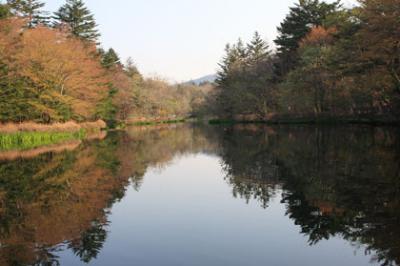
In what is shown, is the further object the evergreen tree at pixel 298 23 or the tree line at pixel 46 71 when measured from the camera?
the evergreen tree at pixel 298 23

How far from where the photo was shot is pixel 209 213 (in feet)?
37.3

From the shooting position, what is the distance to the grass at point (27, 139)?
3002cm

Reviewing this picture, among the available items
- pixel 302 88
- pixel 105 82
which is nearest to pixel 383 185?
pixel 302 88

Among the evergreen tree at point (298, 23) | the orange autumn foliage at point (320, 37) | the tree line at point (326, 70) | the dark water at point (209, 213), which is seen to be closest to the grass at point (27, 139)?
the dark water at point (209, 213)

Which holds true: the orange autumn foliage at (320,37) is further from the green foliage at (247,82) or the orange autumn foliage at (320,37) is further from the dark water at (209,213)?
the dark water at (209,213)

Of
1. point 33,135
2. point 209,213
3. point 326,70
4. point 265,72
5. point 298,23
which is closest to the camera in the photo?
point 209,213

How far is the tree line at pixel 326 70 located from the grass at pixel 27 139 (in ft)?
94.0

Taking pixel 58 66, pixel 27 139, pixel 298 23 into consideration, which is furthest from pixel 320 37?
pixel 27 139

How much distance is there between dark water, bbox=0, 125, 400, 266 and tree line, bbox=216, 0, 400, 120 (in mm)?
17644

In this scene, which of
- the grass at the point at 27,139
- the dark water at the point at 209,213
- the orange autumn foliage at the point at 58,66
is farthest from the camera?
the orange autumn foliage at the point at 58,66

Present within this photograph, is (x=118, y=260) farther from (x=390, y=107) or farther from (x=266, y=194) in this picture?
(x=390, y=107)

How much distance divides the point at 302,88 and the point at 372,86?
15.4 meters

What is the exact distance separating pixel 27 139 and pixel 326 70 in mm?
34147

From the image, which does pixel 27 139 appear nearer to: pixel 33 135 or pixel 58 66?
pixel 33 135
